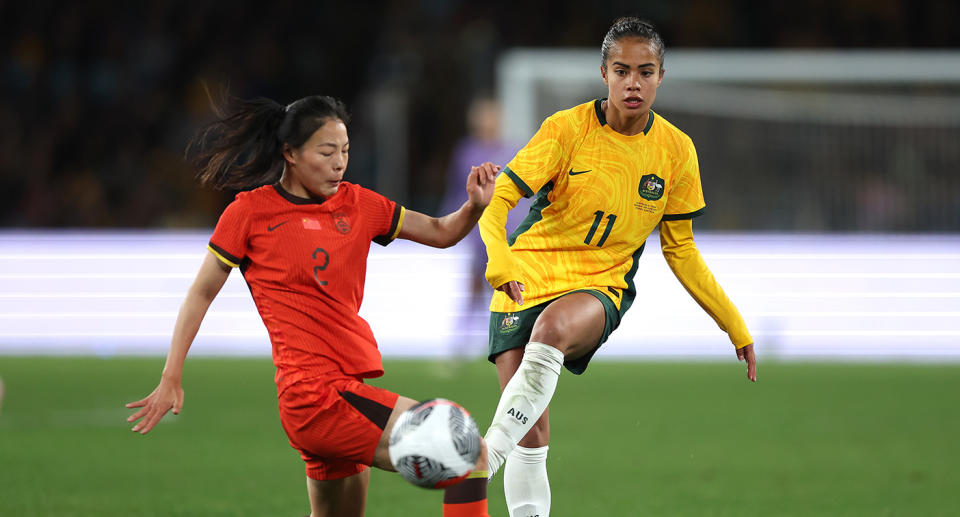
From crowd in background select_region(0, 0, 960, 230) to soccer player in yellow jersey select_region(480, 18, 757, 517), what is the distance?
1054 cm

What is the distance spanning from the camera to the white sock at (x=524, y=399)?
346 cm

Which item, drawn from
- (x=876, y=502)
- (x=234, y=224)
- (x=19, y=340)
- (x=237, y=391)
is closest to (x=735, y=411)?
(x=876, y=502)

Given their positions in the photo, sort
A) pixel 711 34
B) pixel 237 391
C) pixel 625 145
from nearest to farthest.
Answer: pixel 625 145
pixel 237 391
pixel 711 34

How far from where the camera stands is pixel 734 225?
37.3 feet

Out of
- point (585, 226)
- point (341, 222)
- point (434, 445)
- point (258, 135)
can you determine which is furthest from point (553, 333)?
point (258, 135)

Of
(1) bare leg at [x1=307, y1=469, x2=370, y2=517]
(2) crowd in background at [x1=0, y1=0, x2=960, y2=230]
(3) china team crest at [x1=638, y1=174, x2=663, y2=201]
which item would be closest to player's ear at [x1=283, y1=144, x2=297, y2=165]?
(1) bare leg at [x1=307, y1=469, x2=370, y2=517]

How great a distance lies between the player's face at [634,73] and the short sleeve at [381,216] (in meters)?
0.78

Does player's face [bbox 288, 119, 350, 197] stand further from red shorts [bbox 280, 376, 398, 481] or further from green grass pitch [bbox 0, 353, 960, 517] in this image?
green grass pitch [bbox 0, 353, 960, 517]

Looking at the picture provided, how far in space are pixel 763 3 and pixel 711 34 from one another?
2.97ft

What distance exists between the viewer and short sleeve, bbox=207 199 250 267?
3346 mm

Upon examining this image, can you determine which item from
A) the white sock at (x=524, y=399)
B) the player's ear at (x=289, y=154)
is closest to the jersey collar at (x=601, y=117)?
the white sock at (x=524, y=399)

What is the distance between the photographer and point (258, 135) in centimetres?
355

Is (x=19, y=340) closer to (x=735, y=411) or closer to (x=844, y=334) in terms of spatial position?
(x=735, y=411)

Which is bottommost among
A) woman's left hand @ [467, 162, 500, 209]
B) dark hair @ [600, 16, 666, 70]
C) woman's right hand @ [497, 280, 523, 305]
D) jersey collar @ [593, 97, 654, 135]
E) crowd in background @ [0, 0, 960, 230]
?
woman's right hand @ [497, 280, 523, 305]
